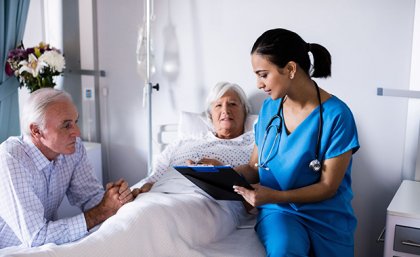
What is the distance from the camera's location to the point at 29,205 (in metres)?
1.69

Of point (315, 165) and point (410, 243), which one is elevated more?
point (315, 165)

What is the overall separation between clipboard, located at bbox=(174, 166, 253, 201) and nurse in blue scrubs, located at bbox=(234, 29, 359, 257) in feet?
0.18

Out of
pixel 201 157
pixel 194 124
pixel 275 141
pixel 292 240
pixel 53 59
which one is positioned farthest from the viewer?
pixel 53 59

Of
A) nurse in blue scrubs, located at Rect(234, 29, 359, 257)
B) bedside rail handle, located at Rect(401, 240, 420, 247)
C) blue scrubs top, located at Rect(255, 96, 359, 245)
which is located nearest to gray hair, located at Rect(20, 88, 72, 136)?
nurse in blue scrubs, located at Rect(234, 29, 359, 257)

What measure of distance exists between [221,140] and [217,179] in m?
0.75

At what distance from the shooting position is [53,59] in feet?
9.30

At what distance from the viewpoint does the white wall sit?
93.6 inches

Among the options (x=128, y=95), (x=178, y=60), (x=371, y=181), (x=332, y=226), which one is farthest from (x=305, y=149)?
(x=128, y=95)

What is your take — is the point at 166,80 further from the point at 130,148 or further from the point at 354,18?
the point at 354,18

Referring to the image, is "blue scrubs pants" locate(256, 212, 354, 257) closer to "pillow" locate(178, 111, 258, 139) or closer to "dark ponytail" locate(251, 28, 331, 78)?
"dark ponytail" locate(251, 28, 331, 78)

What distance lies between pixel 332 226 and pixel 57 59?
1.87 metres

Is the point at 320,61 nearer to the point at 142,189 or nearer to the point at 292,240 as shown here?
the point at 292,240

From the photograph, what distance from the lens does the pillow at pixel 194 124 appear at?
2.63 metres

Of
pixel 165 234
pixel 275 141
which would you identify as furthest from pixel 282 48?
pixel 165 234
